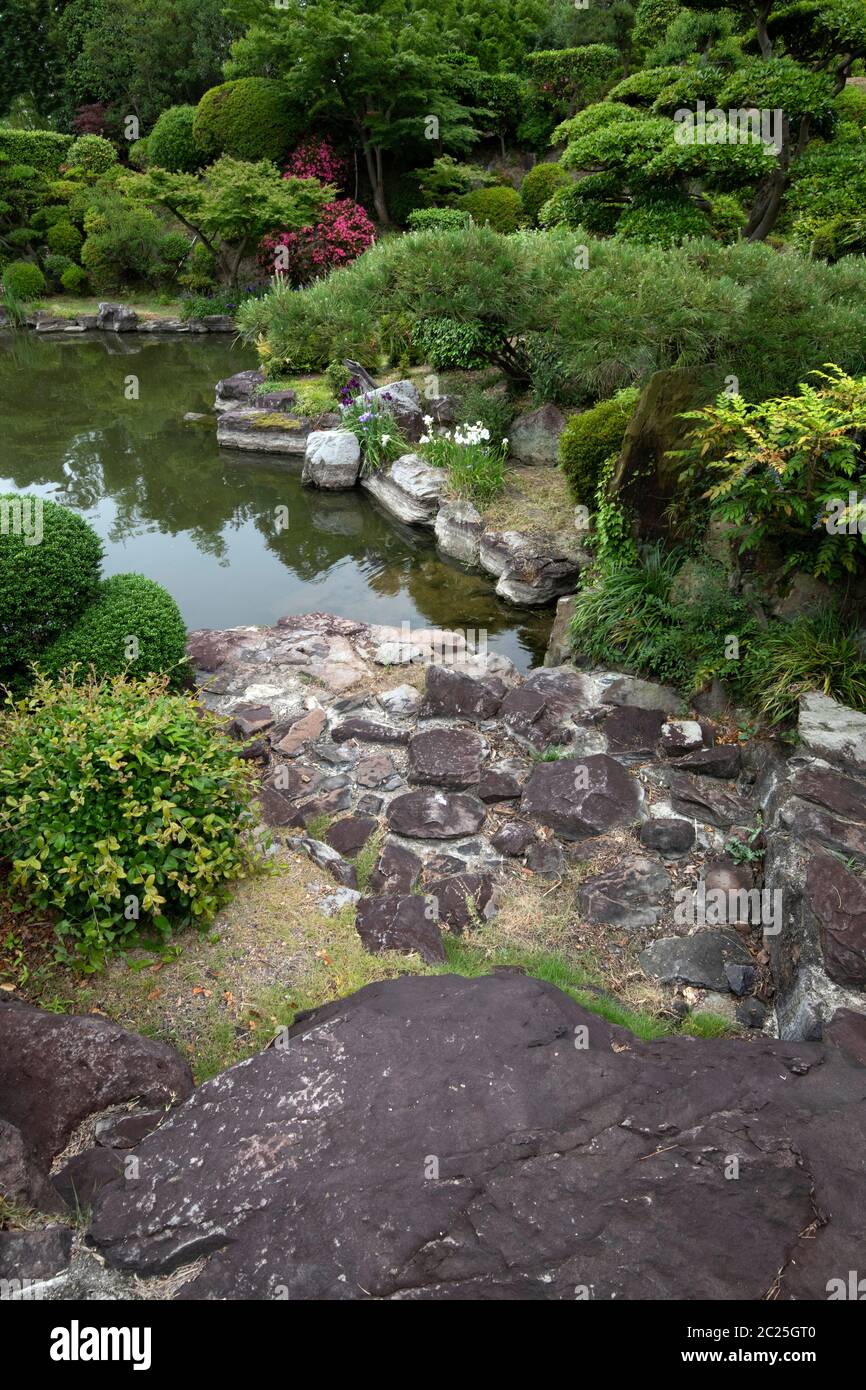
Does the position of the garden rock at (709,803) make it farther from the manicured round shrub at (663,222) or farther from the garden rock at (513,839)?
the manicured round shrub at (663,222)

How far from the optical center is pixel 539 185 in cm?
1984

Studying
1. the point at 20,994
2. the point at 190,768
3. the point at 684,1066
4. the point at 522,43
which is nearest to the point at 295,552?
the point at 190,768

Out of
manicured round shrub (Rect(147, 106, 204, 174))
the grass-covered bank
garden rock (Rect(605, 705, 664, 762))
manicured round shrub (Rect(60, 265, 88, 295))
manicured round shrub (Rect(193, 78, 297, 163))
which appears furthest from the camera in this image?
manicured round shrub (Rect(147, 106, 204, 174))

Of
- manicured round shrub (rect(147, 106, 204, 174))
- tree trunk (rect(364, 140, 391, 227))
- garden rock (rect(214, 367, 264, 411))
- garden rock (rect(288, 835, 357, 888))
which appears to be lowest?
garden rock (rect(288, 835, 357, 888))

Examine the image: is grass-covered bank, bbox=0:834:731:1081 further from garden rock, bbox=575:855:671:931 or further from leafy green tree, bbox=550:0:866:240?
leafy green tree, bbox=550:0:866:240

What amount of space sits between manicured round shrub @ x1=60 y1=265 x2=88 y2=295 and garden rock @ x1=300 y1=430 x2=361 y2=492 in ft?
53.4

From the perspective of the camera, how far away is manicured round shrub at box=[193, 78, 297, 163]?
2302 centimetres

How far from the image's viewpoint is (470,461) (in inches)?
414

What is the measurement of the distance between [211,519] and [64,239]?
59.8 ft

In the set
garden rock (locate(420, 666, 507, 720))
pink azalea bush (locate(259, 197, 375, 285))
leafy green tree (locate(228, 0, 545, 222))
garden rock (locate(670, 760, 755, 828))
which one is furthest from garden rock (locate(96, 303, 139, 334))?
garden rock (locate(670, 760, 755, 828))

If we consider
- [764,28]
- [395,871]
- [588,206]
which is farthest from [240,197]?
[395,871]

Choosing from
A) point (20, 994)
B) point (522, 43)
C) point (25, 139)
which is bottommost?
point (20, 994)

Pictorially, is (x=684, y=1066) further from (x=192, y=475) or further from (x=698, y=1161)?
(x=192, y=475)

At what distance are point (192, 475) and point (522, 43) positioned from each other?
69.1ft
